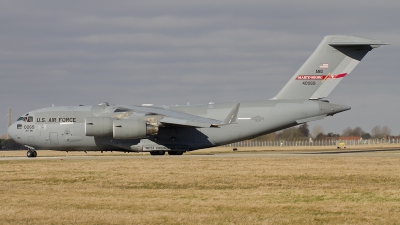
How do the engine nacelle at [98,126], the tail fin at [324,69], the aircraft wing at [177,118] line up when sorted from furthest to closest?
the tail fin at [324,69], the engine nacelle at [98,126], the aircraft wing at [177,118]

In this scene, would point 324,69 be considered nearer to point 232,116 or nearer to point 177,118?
point 232,116

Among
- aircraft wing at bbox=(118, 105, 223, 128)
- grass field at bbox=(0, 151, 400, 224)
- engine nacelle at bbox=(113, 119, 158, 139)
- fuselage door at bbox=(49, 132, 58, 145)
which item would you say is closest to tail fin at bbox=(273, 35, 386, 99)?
aircraft wing at bbox=(118, 105, 223, 128)

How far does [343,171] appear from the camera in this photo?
67.8ft

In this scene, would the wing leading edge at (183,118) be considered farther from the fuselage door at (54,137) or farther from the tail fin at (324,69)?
the tail fin at (324,69)

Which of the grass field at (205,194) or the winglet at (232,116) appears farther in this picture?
the winglet at (232,116)

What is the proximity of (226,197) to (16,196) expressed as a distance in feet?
17.3

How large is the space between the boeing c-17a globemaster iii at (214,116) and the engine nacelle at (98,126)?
45cm

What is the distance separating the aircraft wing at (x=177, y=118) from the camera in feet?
104

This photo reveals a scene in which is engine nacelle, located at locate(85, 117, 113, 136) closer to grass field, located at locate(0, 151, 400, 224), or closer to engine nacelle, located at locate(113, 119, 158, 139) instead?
engine nacelle, located at locate(113, 119, 158, 139)

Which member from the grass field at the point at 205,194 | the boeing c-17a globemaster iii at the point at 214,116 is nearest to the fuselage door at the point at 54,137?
the boeing c-17a globemaster iii at the point at 214,116

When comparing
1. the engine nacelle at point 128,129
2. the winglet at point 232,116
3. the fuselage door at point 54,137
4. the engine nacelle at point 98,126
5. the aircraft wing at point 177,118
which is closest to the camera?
the winglet at point 232,116

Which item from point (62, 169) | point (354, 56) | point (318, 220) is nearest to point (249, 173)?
point (62, 169)

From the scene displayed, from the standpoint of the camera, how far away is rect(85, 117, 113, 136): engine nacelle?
3294cm

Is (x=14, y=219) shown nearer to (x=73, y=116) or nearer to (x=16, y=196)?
(x=16, y=196)
